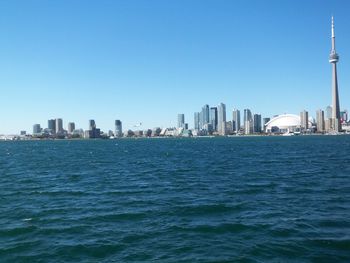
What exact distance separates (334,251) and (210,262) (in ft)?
18.0

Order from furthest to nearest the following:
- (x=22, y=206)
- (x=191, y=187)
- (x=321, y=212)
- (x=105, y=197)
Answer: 1. (x=191, y=187)
2. (x=105, y=197)
3. (x=22, y=206)
4. (x=321, y=212)

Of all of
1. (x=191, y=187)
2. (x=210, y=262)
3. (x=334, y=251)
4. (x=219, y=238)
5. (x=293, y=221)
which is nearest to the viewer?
(x=210, y=262)

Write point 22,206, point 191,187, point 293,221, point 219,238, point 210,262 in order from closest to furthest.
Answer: point 210,262, point 219,238, point 293,221, point 22,206, point 191,187

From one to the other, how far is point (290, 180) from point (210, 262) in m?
Result: 27.0

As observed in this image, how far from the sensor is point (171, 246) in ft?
58.2

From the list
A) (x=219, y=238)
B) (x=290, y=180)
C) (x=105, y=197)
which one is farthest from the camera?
(x=290, y=180)

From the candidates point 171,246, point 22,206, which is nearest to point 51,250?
point 171,246

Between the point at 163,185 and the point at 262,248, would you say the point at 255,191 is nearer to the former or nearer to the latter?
the point at 163,185

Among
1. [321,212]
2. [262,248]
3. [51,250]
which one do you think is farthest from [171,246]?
[321,212]

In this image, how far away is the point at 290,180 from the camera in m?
40.5

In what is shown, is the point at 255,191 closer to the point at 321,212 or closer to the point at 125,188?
the point at 321,212

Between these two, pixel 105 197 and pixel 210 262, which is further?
pixel 105 197

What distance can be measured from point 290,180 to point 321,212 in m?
16.7

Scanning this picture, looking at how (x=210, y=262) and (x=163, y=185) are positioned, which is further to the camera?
(x=163, y=185)
